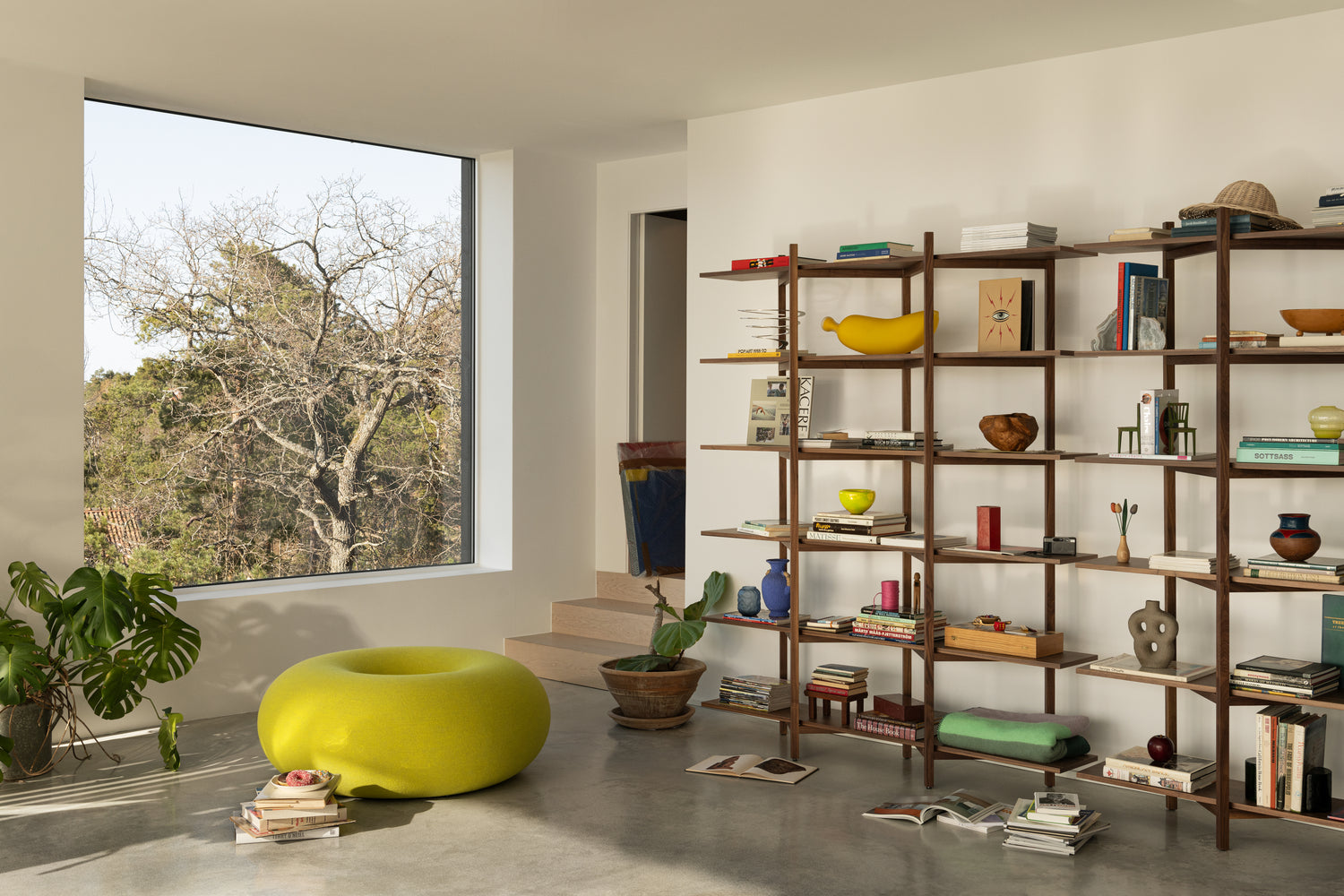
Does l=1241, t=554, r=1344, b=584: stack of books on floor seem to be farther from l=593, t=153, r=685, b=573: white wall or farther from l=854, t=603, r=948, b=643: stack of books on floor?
l=593, t=153, r=685, b=573: white wall

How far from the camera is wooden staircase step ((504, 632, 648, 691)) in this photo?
21.2 feet

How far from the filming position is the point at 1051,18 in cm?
437

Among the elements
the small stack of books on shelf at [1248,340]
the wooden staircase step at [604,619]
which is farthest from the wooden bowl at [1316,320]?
the wooden staircase step at [604,619]

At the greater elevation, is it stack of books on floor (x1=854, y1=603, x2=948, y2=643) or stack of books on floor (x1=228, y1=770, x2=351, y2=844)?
stack of books on floor (x1=854, y1=603, x2=948, y2=643)

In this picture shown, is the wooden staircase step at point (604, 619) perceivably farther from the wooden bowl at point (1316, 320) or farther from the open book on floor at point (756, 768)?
the wooden bowl at point (1316, 320)

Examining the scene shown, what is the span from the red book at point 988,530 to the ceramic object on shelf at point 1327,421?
3.90ft

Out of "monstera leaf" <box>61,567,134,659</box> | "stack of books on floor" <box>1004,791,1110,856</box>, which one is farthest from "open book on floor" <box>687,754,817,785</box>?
"monstera leaf" <box>61,567,134,659</box>

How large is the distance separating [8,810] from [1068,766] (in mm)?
3960

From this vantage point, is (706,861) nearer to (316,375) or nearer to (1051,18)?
(1051,18)

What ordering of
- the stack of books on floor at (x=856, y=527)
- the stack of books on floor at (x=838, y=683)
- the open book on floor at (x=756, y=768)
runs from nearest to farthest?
1. the open book on floor at (x=756, y=768)
2. the stack of books on floor at (x=856, y=527)
3. the stack of books on floor at (x=838, y=683)

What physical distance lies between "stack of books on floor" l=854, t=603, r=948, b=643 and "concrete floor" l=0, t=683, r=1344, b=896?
562mm

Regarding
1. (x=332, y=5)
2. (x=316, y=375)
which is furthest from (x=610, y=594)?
(x=332, y=5)

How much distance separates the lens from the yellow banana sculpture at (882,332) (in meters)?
4.90

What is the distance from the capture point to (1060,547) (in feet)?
14.8
